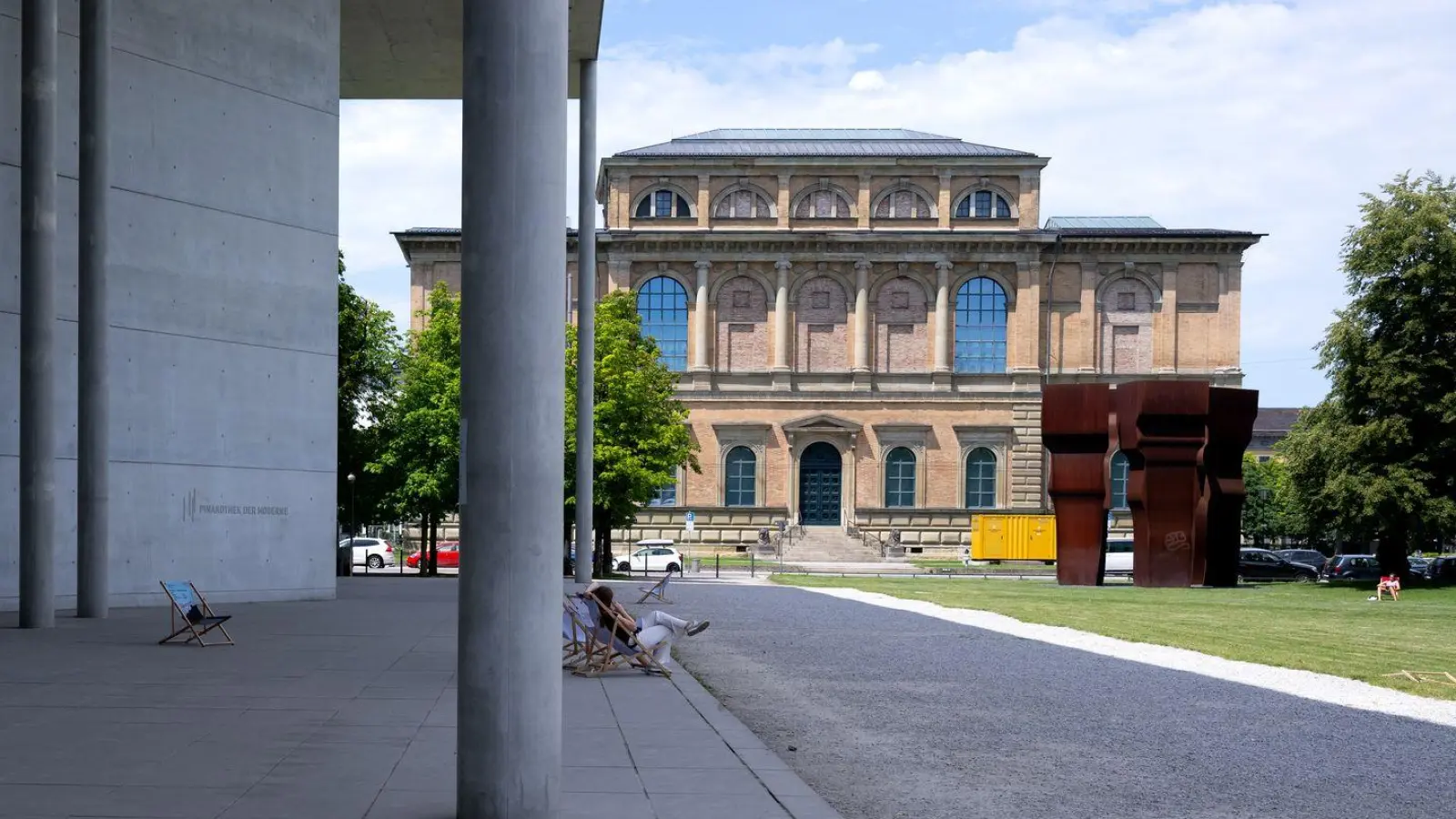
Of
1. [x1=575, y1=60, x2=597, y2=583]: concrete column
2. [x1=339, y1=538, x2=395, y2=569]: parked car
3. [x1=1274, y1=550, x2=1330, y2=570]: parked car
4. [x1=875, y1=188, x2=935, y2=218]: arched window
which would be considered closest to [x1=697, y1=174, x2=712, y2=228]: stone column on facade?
[x1=875, y1=188, x2=935, y2=218]: arched window

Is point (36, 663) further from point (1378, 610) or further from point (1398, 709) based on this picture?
point (1378, 610)

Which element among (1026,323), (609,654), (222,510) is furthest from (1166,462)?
(1026,323)

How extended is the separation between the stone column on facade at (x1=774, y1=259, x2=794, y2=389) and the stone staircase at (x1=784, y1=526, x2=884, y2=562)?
26.2 feet

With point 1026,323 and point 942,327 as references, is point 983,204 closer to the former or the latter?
point 1026,323

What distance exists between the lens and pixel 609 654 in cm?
1416

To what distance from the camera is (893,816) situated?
25.8 feet

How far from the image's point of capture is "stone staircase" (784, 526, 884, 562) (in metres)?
70.9

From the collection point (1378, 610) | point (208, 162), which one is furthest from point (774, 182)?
point (208, 162)

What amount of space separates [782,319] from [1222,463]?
38.0 metres

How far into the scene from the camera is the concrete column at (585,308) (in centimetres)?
2931

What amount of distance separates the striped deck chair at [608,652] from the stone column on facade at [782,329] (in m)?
62.0

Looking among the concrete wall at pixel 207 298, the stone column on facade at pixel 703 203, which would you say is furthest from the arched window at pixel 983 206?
the concrete wall at pixel 207 298

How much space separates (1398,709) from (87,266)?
51.7 feet

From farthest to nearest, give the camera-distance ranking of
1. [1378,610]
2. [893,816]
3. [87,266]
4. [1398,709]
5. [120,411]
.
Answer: [1378,610], [120,411], [87,266], [1398,709], [893,816]
